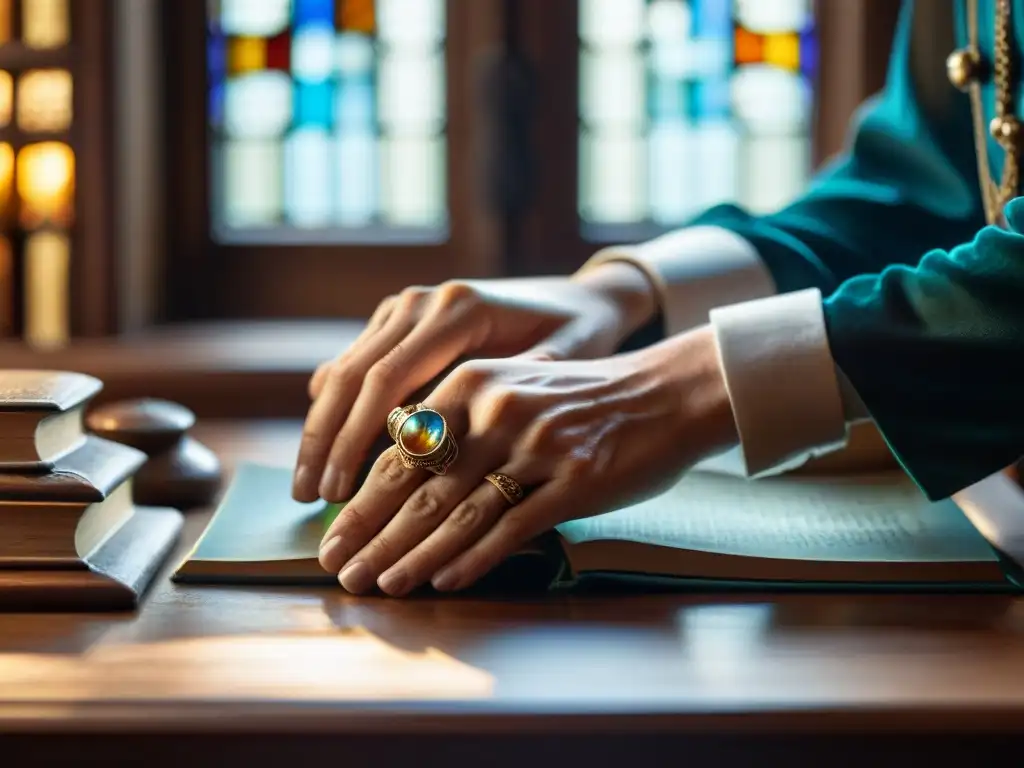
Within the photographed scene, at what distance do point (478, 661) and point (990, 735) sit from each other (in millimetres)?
235

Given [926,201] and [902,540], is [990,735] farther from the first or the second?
[926,201]

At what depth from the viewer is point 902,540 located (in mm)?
805

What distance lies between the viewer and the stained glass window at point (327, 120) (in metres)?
1.99

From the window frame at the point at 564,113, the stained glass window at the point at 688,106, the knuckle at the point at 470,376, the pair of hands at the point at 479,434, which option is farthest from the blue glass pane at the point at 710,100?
the knuckle at the point at 470,376

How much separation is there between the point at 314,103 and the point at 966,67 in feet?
3.81

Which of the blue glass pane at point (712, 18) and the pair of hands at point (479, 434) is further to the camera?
the blue glass pane at point (712, 18)

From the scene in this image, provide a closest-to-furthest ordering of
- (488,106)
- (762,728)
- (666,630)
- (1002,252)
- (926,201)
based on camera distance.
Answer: (762,728), (666,630), (1002,252), (926,201), (488,106)

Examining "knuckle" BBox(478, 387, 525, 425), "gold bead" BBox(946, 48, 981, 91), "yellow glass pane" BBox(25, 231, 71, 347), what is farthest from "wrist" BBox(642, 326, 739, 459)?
"yellow glass pane" BBox(25, 231, 71, 347)

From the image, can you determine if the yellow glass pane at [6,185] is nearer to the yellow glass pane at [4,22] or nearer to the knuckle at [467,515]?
the yellow glass pane at [4,22]

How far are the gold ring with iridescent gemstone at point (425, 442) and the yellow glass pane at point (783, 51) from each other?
1.40 meters

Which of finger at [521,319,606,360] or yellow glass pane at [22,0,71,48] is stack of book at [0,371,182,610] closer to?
finger at [521,319,606,360]

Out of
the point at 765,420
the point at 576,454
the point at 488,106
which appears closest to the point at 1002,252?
the point at 765,420

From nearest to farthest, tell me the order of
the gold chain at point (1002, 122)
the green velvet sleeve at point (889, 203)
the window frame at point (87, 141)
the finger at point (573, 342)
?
the finger at point (573, 342), the gold chain at point (1002, 122), the green velvet sleeve at point (889, 203), the window frame at point (87, 141)

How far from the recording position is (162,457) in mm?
1004
